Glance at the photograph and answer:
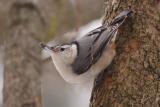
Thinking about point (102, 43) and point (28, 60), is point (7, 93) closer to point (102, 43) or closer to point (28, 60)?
point (28, 60)

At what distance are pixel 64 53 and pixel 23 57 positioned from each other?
0.98 m

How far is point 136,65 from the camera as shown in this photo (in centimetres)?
276

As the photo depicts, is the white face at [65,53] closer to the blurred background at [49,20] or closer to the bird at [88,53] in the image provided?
the bird at [88,53]

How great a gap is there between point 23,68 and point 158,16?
4.83 feet

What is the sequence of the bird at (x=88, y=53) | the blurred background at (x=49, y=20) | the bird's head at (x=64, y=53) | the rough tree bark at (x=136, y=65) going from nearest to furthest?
the rough tree bark at (x=136, y=65), the bird at (x=88, y=53), the bird's head at (x=64, y=53), the blurred background at (x=49, y=20)

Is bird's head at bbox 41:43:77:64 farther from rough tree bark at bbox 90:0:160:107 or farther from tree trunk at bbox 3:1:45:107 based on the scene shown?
tree trunk at bbox 3:1:45:107

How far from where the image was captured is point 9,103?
144 inches

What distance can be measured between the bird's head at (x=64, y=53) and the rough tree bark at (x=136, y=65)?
0.30m

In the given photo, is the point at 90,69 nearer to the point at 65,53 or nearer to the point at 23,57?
the point at 65,53

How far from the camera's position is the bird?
288 centimetres

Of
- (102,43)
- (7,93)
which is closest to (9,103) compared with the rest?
(7,93)

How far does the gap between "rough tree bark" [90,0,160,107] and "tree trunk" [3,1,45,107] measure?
93 centimetres

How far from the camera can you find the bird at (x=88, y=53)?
9.45ft

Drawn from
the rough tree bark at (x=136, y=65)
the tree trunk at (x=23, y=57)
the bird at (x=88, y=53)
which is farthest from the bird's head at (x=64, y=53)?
the tree trunk at (x=23, y=57)
